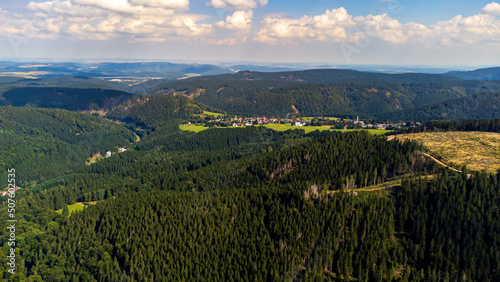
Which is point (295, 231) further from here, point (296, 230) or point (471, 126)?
point (471, 126)

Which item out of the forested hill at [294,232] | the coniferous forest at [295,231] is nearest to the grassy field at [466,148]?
the coniferous forest at [295,231]

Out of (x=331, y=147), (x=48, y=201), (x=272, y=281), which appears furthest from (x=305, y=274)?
(x=48, y=201)

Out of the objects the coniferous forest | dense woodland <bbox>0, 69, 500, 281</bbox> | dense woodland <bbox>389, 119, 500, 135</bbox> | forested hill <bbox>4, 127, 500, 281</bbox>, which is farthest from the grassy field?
dense woodland <bbox>389, 119, 500, 135</bbox>

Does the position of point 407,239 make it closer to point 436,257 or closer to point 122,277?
point 436,257

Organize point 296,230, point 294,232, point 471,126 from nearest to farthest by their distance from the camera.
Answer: point 296,230 → point 294,232 → point 471,126

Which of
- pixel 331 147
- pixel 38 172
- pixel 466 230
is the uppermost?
pixel 331 147

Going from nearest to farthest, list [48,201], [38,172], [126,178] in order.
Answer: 1. [48,201]
2. [126,178]
3. [38,172]

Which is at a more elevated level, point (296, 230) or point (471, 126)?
point (471, 126)

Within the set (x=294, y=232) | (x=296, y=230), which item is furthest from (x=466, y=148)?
(x=294, y=232)

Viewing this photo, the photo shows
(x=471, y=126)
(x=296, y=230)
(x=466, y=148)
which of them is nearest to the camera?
(x=296, y=230)
